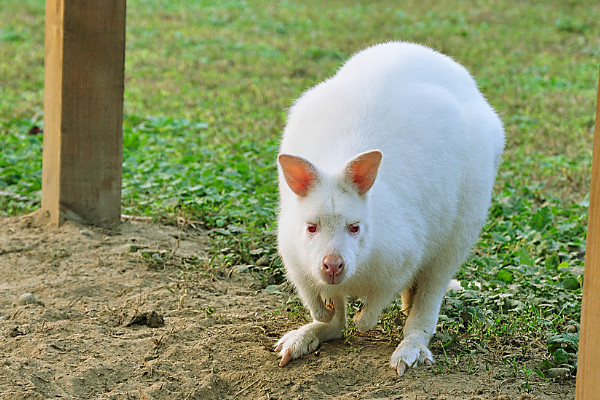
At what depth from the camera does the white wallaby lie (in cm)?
297

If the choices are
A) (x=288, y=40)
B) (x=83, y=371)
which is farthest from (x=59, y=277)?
(x=288, y=40)

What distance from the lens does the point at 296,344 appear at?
334 centimetres

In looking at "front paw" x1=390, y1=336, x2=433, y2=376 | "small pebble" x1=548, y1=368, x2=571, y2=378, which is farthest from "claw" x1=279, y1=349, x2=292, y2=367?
"small pebble" x1=548, y1=368, x2=571, y2=378

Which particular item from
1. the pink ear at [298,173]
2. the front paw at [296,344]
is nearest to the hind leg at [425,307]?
the front paw at [296,344]

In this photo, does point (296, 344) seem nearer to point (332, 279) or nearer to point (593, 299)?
point (332, 279)

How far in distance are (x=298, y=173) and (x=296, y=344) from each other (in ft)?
2.64

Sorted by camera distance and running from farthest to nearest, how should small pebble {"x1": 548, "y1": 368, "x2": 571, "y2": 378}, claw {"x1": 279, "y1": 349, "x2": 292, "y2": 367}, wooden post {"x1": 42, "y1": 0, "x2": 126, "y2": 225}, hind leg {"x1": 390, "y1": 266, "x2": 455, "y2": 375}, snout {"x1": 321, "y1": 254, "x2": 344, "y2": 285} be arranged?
wooden post {"x1": 42, "y1": 0, "x2": 126, "y2": 225}, hind leg {"x1": 390, "y1": 266, "x2": 455, "y2": 375}, claw {"x1": 279, "y1": 349, "x2": 292, "y2": 367}, small pebble {"x1": 548, "y1": 368, "x2": 571, "y2": 378}, snout {"x1": 321, "y1": 254, "x2": 344, "y2": 285}

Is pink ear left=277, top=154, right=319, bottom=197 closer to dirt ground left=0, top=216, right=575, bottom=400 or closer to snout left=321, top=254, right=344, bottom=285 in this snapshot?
snout left=321, top=254, right=344, bottom=285

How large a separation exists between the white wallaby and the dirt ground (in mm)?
160

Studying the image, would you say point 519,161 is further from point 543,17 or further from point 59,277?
point 543,17

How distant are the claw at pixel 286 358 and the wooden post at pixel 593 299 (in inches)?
52.0

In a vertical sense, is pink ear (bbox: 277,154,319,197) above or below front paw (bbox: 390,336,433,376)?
above

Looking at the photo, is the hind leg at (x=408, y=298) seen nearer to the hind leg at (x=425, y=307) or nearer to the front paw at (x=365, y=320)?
the hind leg at (x=425, y=307)

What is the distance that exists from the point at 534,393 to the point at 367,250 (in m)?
0.86
